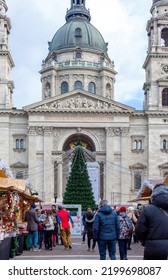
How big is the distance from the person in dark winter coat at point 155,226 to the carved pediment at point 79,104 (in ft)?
179

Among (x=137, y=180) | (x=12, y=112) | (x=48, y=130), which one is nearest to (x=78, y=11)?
(x=12, y=112)

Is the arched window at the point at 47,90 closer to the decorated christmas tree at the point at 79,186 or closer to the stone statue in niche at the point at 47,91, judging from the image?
the stone statue in niche at the point at 47,91

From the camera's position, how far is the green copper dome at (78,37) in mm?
80375

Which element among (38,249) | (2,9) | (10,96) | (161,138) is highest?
(2,9)

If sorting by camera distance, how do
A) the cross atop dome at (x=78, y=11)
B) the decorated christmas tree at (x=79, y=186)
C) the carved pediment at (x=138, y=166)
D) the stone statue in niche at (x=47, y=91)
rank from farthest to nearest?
the cross atop dome at (x=78, y=11), the stone statue in niche at (x=47, y=91), the carved pediment at (x=138, y=166), the decorated christmas tree at (x=79, y=186)

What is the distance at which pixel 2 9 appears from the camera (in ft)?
216

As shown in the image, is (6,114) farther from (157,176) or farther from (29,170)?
(157,176)

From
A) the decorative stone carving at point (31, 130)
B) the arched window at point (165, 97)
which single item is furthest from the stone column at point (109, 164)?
the decorative stone carving at point (31, 130)

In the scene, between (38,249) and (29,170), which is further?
(29,170)

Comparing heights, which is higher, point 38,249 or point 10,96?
point 10,96

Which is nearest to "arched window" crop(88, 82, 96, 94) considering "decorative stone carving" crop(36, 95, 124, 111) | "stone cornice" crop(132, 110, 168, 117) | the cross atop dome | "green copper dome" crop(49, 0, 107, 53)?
"green copper dome" crop(49, 0, 107, 53)

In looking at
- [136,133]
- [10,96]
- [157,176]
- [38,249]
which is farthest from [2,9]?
[38,249]

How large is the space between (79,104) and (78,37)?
67.7 feet

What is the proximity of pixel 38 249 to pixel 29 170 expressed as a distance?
129ft
